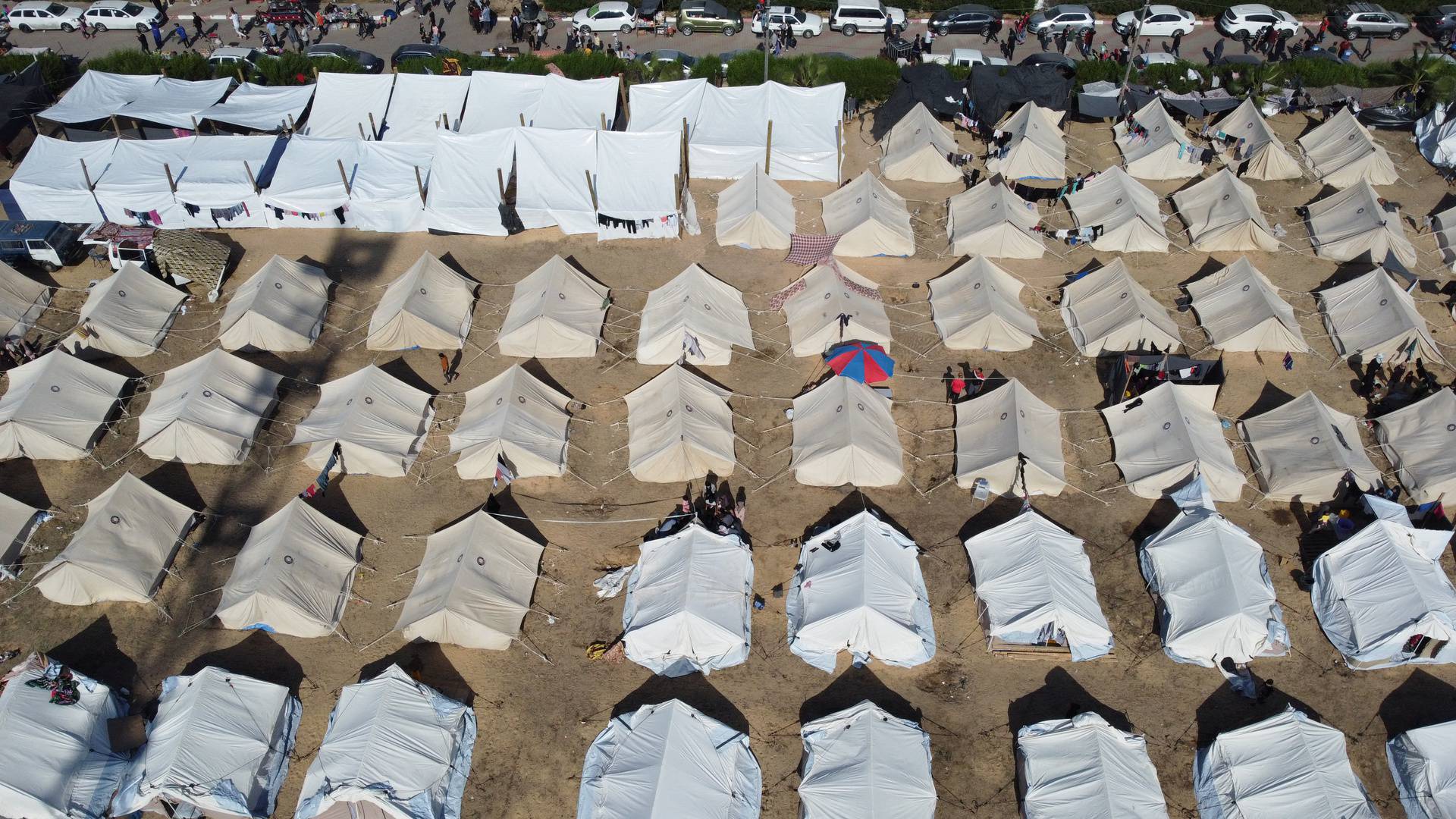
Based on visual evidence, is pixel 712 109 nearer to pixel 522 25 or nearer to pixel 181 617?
pixel 522 25

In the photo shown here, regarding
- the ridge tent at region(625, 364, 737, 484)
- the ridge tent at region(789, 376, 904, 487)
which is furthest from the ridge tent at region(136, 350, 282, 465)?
the ridge tent at region(789, 376, 904, 487)

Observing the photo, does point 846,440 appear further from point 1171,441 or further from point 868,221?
point 868,221

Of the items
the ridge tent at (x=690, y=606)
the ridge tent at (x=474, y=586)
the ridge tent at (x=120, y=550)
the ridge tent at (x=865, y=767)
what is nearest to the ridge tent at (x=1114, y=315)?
the ridge tent at (x=690, y=606)

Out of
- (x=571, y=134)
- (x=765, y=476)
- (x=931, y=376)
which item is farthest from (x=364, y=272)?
(x=931, y=376)

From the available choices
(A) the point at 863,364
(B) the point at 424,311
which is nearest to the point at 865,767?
(A) the point at 863,364

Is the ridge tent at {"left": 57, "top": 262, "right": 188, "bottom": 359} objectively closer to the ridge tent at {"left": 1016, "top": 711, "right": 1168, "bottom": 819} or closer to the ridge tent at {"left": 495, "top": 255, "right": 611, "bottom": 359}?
the ridge tent at {"left": 495, "top": 255, "right": 611, "bottom": 359}

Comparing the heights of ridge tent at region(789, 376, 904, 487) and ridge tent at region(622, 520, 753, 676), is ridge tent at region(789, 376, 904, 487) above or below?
above
